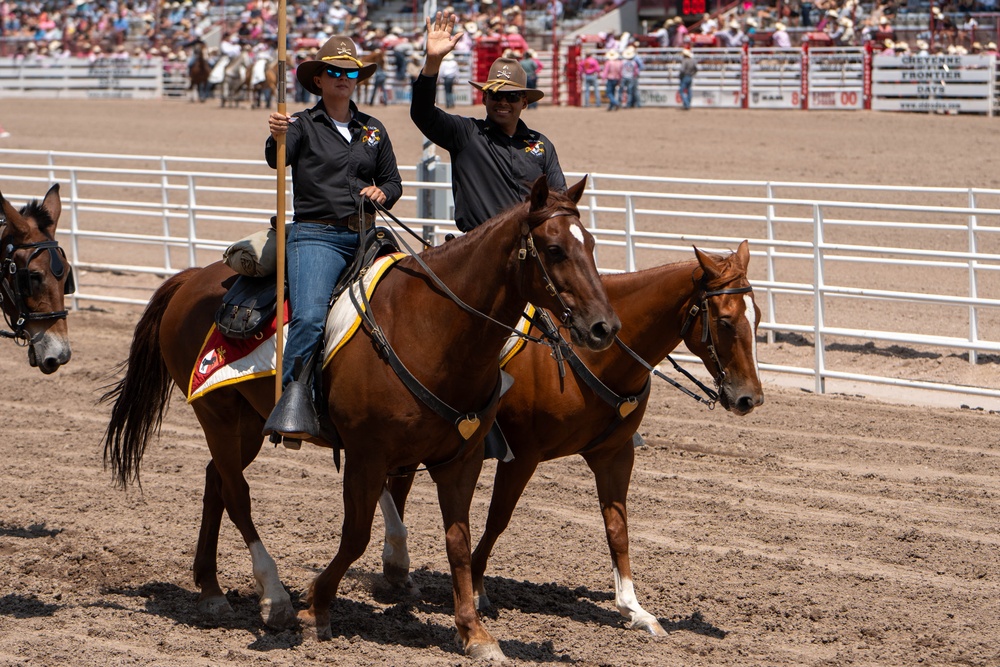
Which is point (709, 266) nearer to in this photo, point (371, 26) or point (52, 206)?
point (52, 206)

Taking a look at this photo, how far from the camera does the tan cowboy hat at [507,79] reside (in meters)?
5.49

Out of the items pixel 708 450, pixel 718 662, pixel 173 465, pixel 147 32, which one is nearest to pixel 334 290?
pixel 718 662

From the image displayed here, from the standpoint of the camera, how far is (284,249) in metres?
5.20

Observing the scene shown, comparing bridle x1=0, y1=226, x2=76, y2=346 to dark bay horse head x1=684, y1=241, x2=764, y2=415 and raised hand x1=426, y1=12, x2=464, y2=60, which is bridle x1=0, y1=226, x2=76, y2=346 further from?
dark bay horse head x1=684, y1=241, x2=764, y2=415

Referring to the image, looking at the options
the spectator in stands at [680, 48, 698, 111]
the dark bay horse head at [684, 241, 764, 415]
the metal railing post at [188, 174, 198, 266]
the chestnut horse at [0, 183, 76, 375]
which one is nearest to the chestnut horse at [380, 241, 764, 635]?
the dark bay horse head at [684, 241, 764, 415]

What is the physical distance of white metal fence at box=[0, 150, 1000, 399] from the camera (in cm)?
1000

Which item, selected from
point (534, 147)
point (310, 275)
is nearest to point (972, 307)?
point (534, 147)

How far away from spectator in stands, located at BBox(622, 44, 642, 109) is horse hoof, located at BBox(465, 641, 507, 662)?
23.8 metres

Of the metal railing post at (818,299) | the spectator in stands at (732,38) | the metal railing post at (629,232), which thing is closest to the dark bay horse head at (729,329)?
the metal railing post at (818,299)

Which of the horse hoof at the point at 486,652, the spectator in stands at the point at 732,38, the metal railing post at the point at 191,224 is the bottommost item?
the horse hoof at the point at 486,652

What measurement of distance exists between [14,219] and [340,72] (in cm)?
214

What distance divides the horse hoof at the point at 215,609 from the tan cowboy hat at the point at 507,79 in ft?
→ 8.65

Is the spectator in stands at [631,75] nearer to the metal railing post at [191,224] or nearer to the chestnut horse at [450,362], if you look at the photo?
the metal railing post at [191,224]

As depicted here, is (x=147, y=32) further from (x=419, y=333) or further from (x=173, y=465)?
(x=419, y=333)
